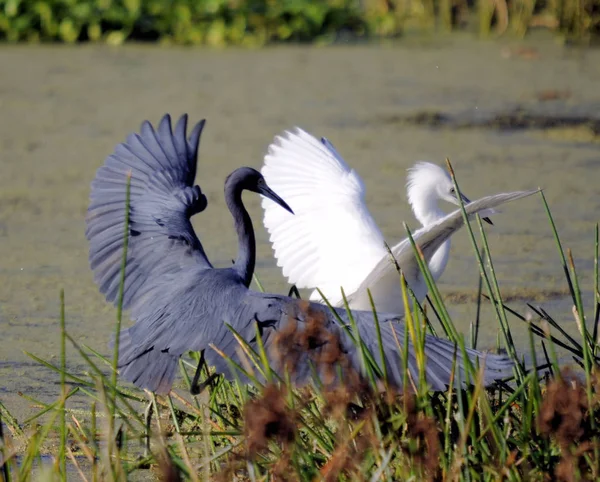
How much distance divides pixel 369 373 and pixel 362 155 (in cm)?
338

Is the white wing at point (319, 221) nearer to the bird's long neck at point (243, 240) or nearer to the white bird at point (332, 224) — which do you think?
the white bird at point (332, 224)

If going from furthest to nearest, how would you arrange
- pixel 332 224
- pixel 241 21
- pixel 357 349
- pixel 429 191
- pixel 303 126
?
1. pixel 241 21
2. pixel 303 126
3. pixel 429 191
4. pixel 332 224
5. pixel 357 349

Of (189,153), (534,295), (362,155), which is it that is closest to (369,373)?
(189,153)

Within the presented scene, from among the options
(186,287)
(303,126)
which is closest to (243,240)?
(186,287)

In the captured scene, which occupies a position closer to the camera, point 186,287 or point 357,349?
point 357,349

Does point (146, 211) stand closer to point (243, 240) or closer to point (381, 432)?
point (243, 240)

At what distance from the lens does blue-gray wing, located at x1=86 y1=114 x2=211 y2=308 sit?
2270 mm

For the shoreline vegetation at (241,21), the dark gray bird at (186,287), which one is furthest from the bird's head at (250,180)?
the shoreline vegetation at (241,21)

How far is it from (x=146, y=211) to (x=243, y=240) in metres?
0.21

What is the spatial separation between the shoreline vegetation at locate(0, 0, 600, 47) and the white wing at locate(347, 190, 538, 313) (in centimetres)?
489

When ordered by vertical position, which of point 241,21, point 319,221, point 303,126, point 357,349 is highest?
point 357,349

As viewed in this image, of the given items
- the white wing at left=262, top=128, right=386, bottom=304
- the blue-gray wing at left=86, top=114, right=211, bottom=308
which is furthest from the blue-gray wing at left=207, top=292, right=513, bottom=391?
the white wing at left=262, top=128, right=386, bottom=304

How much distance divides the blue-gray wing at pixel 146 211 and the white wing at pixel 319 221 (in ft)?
1.05

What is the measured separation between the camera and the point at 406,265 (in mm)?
2352
